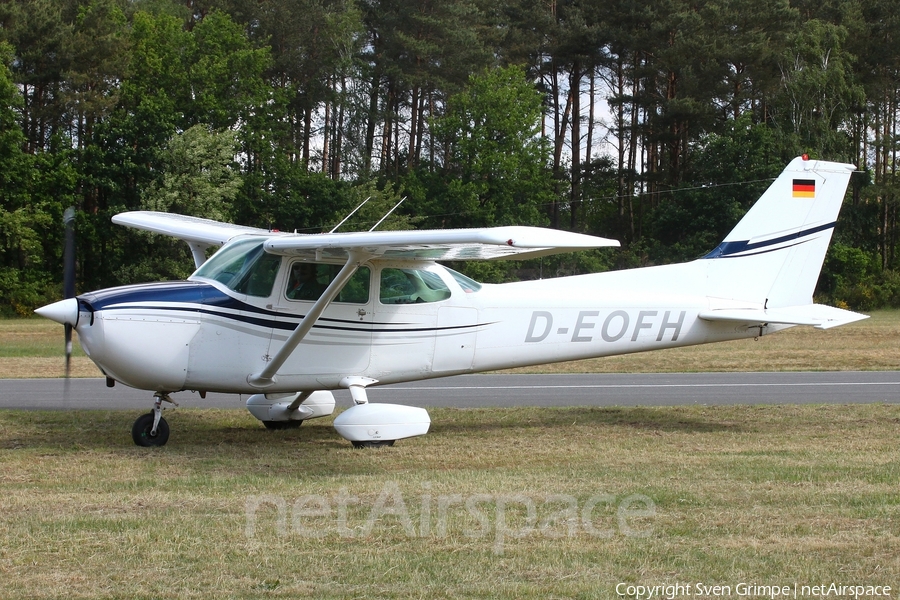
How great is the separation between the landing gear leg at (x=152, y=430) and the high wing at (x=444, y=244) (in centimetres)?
205

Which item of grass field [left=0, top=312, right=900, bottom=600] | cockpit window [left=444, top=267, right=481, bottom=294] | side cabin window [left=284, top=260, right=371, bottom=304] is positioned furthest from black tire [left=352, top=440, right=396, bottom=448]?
cockpit window [left=444, top=267, right=481, bottom=294]

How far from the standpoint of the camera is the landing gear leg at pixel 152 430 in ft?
30.7

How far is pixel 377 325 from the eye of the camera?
31.5 feet

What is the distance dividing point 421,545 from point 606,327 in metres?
5.28

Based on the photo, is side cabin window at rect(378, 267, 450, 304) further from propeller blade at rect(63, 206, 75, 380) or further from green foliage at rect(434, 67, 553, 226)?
green foliage at rect(434, 67, 553, 226)

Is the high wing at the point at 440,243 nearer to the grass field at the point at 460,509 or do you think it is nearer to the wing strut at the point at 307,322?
the wing strut at the point at 307,322

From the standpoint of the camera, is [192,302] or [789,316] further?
[789,316]

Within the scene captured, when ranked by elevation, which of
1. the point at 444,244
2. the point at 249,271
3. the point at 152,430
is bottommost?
the point at 152,430

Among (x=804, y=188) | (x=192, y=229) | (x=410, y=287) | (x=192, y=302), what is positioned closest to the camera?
(x=192, y=302)

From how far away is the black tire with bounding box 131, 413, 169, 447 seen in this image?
30.7ft

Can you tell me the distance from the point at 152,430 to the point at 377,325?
8.22ft

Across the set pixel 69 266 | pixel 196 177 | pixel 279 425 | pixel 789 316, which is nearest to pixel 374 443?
pixel 279 425

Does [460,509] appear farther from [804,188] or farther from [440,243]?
[804,188]

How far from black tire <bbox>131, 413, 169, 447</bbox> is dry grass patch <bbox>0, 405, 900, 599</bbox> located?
208 millimetres
